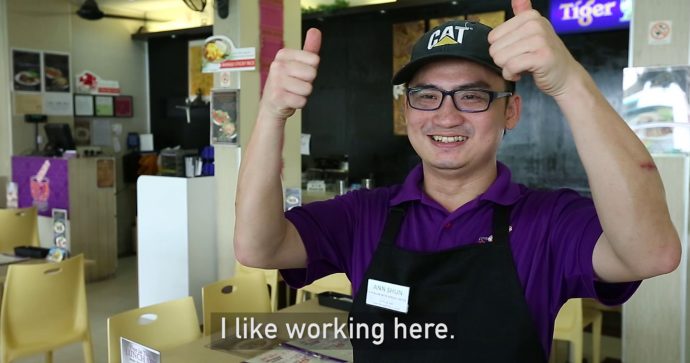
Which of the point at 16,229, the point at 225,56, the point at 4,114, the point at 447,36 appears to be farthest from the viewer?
the point at 4,114

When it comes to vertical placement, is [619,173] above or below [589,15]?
below

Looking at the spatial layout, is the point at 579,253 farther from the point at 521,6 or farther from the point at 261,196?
the point at 261,196

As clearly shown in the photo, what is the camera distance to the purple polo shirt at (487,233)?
118 cm

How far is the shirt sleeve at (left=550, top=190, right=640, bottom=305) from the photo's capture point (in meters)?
1.15

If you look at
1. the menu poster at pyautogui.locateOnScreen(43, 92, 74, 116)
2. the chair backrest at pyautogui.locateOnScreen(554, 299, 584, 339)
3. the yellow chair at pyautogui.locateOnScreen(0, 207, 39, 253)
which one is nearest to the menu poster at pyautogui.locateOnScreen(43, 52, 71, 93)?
the menu poster at pyautogui.locateOnScreen(43, 92, 74, 116)

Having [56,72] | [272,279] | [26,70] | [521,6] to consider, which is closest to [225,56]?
[272,279]

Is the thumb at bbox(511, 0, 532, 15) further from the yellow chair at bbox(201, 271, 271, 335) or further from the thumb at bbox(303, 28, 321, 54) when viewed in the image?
the yellow chair at bbox(201, 271, 271, 335)

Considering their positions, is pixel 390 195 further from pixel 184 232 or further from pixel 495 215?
pixel 184 232

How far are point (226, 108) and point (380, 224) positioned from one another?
3.28m

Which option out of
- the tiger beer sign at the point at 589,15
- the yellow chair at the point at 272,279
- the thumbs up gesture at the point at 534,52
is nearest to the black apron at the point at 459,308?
the thumbs up gesture at the point at 534,52

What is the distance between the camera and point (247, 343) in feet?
8.02

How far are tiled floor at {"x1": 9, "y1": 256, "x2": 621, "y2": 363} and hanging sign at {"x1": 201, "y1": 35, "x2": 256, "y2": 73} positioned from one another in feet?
7.52

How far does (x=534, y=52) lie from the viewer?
97 centimetres

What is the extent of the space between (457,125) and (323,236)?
0.41m
